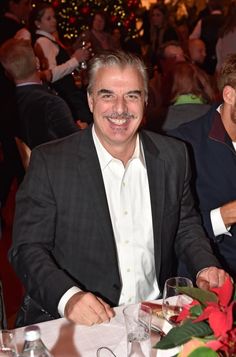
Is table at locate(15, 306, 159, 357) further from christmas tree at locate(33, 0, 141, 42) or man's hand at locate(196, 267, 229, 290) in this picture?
christmas tree at locate(33, 0, 141, 42)

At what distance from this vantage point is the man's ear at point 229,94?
7.87 ft

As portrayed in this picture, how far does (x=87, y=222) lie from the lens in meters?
2.03

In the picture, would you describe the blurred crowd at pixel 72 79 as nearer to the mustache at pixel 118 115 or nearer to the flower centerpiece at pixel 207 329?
the mustache at pixel 118 115

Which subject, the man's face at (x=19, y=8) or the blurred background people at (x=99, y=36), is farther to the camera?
the blurred background people at (x=99, y=36)

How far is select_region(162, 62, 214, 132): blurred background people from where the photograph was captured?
332 centimetres

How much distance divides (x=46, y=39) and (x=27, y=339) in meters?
4.23

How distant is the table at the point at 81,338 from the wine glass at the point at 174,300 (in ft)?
0.25

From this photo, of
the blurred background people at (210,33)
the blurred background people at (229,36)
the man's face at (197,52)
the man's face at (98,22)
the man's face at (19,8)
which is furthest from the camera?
the blurred background people at (210,33)

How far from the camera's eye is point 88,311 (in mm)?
1696

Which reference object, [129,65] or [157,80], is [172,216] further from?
[157,80]

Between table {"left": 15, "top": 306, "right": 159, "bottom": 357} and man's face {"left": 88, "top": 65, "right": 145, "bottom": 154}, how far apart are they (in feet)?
1.97

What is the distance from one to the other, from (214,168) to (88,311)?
980mm

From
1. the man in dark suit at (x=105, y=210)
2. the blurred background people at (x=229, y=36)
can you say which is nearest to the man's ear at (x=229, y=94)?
the man in dark suit at (x=105, y=210)

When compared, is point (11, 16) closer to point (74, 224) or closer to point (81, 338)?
point (74, 224)
